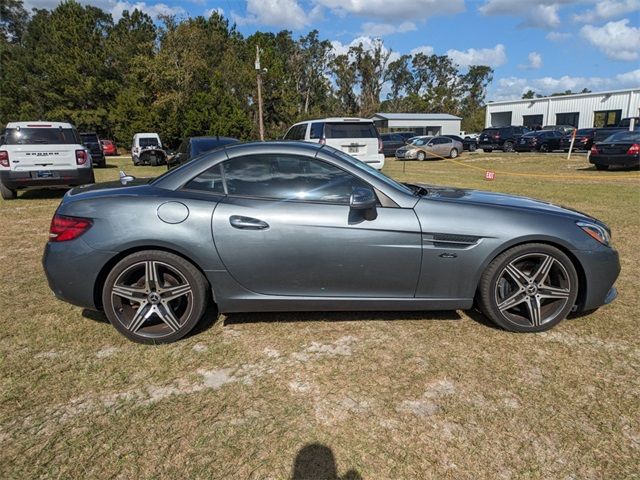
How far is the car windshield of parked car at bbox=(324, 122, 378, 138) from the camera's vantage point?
11.7 meters

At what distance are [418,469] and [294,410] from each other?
0.76m

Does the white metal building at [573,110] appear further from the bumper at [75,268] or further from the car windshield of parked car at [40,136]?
the bumper at [75,268]

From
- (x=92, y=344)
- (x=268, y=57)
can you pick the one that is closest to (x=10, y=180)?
(x=92, y=344)

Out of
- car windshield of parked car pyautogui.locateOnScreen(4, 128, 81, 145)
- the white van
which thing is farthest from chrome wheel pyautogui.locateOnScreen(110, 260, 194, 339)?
the white van

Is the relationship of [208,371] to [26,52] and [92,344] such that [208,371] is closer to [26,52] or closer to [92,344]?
[92,344]

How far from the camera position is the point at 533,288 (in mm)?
3277

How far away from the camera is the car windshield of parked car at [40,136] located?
914 cm

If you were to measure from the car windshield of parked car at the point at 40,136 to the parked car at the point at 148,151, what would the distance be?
38.4 feet

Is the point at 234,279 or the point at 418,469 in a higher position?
the point at 234,279

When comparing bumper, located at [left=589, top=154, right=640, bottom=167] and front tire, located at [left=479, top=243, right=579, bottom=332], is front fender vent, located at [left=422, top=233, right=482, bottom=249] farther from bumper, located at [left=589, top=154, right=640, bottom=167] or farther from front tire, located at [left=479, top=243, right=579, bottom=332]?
bumper, located at [left=589, top=154, right=640, bottom=167]

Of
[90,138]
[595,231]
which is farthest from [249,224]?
[90,138]

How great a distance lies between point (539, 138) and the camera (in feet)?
91.9

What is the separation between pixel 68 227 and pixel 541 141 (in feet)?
99.6

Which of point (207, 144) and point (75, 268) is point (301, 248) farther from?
point (207, 144)
